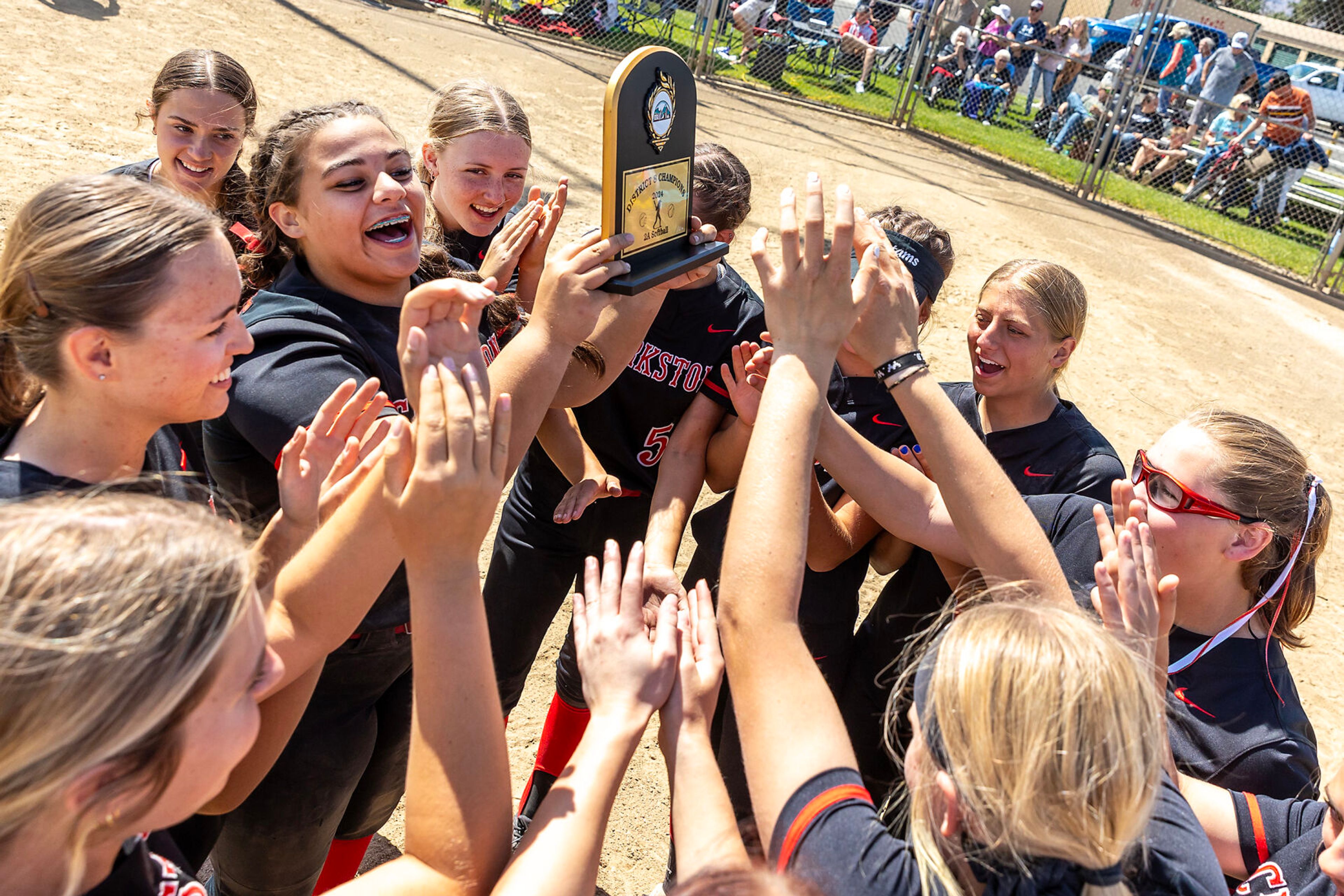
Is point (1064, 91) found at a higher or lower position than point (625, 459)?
higher

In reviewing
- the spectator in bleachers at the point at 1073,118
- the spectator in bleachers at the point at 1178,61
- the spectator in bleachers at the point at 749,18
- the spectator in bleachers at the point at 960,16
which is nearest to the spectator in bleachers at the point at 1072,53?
the spectator in bleachers at the point at 1073,118

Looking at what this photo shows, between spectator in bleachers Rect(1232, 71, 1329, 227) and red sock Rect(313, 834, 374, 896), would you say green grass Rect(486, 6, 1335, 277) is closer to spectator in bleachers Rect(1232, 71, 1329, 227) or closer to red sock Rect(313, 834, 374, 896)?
spectator in bleachers Rect(1232, 71, 1329, 227)

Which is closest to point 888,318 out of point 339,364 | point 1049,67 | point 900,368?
point 900,368

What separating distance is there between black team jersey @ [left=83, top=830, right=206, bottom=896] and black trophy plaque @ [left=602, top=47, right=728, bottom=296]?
1.28 meters

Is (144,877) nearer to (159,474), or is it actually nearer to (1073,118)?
(159,474)

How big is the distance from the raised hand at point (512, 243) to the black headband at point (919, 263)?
1.07 meters

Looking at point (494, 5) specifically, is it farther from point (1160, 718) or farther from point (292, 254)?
point (1160, 718)

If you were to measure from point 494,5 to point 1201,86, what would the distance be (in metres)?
12.2

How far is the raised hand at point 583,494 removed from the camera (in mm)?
2678

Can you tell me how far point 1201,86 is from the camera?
16.5 metres

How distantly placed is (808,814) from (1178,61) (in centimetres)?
1946

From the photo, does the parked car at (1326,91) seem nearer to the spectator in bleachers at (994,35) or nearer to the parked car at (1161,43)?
the parked car at (1161,43)

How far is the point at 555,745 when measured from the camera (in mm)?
3027

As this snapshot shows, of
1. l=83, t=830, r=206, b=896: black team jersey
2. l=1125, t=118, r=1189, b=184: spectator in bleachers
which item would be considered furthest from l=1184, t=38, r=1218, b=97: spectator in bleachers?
l=83, t=830, r=206, b=896: black team jersey
